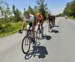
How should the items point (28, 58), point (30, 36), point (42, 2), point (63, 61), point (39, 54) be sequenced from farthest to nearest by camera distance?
point (42, 2)
point (30, 36)
point (39, 54)
point (28, 58)
point (63, 61)

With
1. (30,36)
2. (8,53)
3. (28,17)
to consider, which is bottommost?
(8,53)

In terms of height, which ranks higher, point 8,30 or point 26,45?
point 26,45

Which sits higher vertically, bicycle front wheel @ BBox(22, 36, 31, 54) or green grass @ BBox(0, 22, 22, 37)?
bicycle front wheel @ BBox(22, 36, 31, 54)

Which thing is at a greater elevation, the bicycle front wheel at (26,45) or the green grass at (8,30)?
the bicycle front wheel at (26,45)

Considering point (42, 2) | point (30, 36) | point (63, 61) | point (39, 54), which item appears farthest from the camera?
point (42, 2)

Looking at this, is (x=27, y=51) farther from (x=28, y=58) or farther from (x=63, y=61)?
(x=63, y=61)

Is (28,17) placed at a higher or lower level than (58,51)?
higher

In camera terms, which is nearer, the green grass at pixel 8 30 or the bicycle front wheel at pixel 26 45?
the bicycle front wheel at pixel 26 45

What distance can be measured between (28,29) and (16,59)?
2.03 metres

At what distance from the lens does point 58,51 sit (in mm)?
10258

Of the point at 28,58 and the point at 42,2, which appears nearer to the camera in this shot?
the point at 28,58

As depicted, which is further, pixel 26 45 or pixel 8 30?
pixel 8 30

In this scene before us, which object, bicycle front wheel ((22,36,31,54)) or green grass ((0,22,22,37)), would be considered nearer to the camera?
bicycle front wheel ((22,36,31,54))

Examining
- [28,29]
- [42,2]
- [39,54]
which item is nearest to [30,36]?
[28,29]
